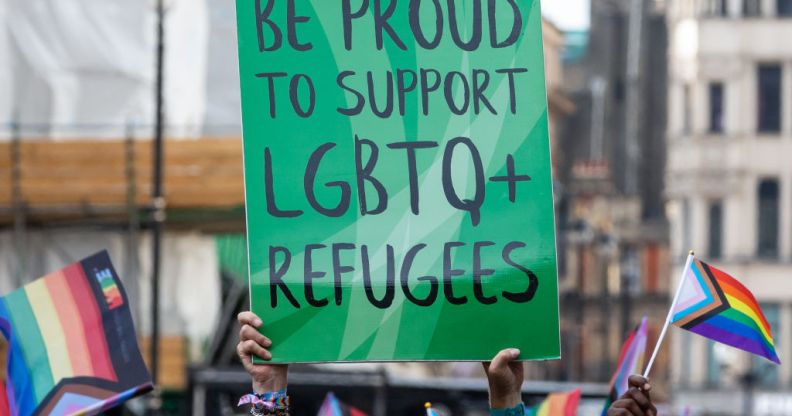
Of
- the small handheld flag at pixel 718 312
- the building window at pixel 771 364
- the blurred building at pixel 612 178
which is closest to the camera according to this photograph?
the small handheld flag at pixel 718 312

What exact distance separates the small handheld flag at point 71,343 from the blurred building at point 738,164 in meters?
53.0

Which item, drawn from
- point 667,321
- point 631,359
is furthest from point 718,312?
point 631,359

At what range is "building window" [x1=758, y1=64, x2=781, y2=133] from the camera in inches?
2453

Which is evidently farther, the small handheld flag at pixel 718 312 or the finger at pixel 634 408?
the small handheld flag at pixel 718 312

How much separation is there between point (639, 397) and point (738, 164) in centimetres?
5631

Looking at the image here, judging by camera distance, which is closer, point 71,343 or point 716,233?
point 71,343

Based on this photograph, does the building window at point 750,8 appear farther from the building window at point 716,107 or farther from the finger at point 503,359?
the finger at point 503,359

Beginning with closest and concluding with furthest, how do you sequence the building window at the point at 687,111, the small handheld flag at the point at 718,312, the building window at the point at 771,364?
the small handheld flag at the point at 718,312 → the building window at the point at 771,364 → the building window at the point at 687,111

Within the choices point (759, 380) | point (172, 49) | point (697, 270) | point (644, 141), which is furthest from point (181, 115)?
point (644, 141)

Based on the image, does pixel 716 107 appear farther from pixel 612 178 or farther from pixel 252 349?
pixel 252 349

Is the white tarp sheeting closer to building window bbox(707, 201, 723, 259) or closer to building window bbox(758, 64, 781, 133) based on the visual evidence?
building window bbox(707, 201, 723, 259)

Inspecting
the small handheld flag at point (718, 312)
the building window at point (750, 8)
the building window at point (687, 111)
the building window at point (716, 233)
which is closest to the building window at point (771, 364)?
the building window at point (716, 233)

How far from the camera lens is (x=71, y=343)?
8.59 meters

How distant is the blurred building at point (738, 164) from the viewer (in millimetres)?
61406
